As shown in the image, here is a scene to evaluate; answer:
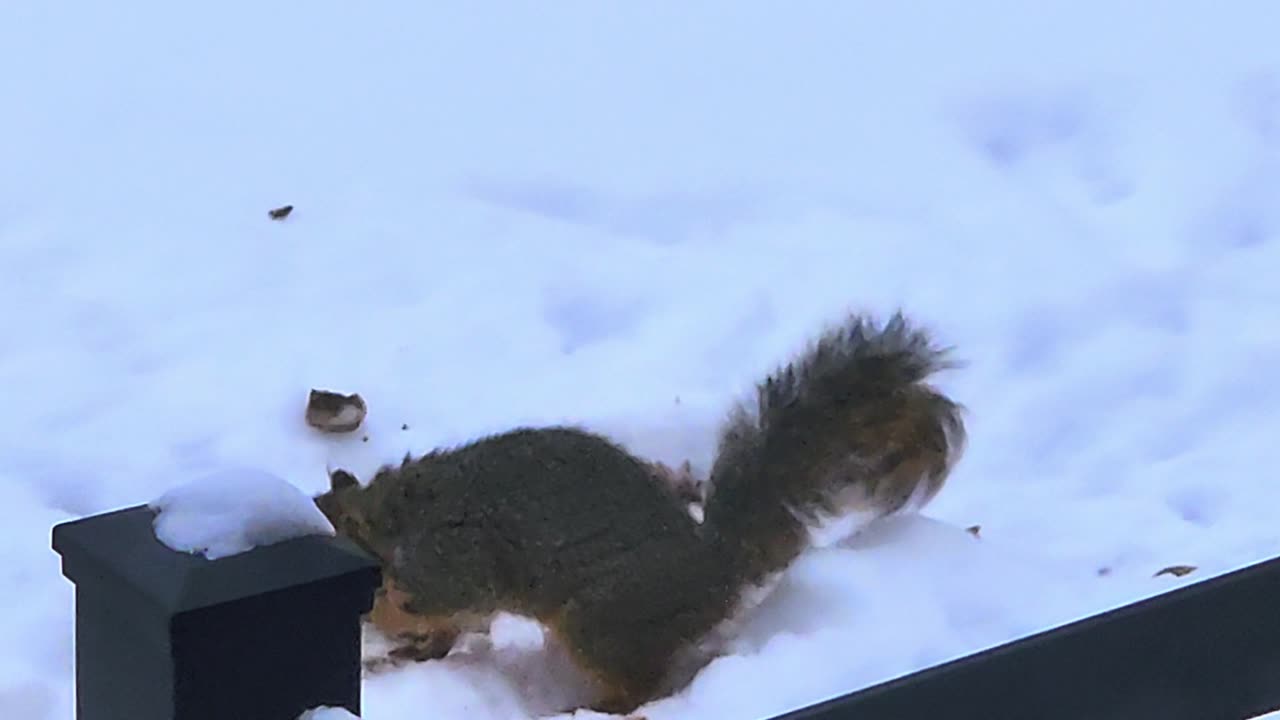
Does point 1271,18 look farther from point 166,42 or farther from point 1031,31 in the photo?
point 166,42

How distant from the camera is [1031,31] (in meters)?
4.68

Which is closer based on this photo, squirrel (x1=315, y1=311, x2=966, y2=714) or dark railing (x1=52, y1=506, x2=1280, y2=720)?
dark railing (x1=52, y1=506, x2=1280, y2=720)

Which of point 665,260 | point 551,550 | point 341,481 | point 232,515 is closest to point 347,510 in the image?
point 341,481

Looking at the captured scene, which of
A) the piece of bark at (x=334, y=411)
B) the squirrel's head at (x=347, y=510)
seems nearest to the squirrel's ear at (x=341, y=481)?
the squirrel's head at (x=347, y=510)

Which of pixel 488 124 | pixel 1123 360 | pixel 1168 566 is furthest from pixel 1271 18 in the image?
pixel 1168 566

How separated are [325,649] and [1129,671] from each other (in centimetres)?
57

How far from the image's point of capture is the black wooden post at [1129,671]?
1.14 metres

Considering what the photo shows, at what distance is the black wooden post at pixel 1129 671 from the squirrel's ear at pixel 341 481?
60.6 inches

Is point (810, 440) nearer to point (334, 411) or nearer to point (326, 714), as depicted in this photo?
point (334, 411)

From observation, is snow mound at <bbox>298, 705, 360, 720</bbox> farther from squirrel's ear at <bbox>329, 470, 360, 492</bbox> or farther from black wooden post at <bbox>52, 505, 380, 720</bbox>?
squirrel's ear at <bbox>329, 470, 360, 492</bbox>

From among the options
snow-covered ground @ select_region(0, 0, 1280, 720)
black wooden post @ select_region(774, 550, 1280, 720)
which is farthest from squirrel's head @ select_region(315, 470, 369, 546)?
black wooden post @ select_region(774, 550, 1280, 720)

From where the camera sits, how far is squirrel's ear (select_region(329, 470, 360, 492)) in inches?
101

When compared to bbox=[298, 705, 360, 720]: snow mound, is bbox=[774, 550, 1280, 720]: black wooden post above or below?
below

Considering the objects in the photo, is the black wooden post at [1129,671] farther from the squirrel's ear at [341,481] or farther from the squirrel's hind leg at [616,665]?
the squirrel's ear at [341,481]
